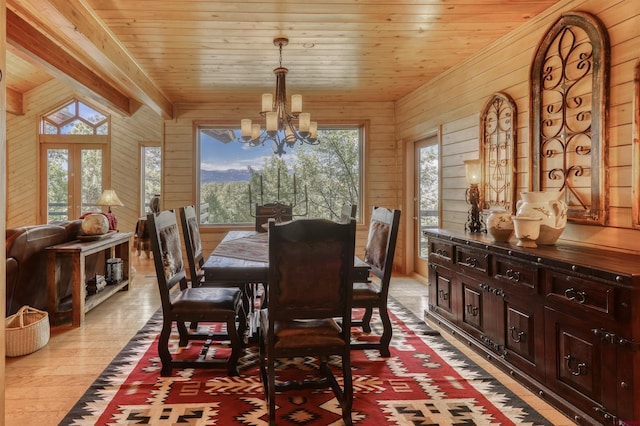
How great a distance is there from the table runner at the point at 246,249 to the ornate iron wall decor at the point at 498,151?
6.81ft

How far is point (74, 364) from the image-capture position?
2.83m

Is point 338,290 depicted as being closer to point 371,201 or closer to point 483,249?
point 483,249

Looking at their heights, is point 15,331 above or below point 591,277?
below

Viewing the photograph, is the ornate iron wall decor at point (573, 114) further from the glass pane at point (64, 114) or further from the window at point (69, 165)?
the glass pane at point (64, 114)

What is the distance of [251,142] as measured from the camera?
402cm

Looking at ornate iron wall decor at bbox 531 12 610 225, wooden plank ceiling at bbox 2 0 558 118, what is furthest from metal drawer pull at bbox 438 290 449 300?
wooden plank ceiling at bbox 2 0 558 118

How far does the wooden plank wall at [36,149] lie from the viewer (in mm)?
8016

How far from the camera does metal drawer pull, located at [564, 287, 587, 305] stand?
205 centimetres

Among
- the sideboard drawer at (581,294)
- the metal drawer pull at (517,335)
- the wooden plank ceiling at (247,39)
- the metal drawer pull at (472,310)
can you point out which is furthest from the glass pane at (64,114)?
the sideboard drawer at (581,294)

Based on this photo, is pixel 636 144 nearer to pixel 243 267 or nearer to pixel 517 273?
pixel 517 273

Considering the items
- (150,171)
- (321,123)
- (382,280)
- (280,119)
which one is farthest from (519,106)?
(150,171)

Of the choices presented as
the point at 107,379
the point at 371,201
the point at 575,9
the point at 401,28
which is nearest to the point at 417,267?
the point at 371,201

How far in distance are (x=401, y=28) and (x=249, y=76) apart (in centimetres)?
202

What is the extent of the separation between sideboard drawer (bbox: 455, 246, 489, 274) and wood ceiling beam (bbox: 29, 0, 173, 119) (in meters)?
3.17
